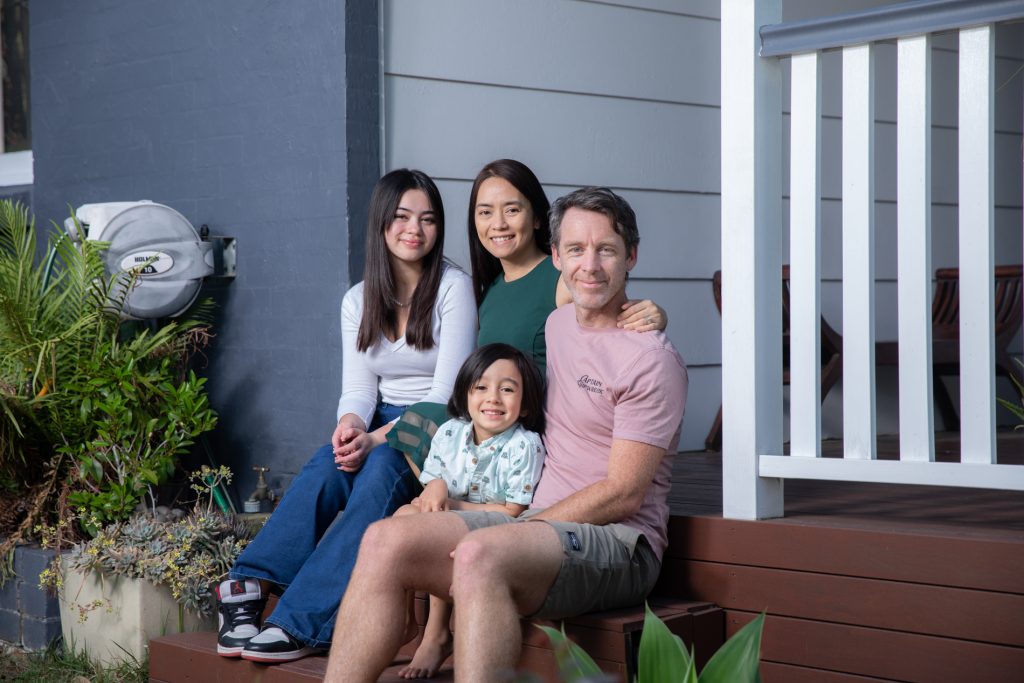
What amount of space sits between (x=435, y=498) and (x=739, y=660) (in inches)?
43.4

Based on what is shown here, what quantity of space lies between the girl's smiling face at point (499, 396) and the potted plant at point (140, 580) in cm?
116

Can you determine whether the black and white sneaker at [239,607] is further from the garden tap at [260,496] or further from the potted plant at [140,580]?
the garden tap at [260,496]

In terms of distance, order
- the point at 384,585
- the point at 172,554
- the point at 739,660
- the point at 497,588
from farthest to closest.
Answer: the point at 172,554 → the point at 384,585 → the point at 497,588 → the point at 739,660

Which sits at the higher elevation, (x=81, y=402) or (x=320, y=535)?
(x=81, y=402)

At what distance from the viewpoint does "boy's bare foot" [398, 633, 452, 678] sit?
2820mm

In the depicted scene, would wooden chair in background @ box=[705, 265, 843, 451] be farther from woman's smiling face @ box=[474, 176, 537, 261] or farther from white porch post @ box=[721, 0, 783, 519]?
white porch post @ box=[721, 0, 783, 519]

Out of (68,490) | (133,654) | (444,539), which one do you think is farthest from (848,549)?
(68,490)

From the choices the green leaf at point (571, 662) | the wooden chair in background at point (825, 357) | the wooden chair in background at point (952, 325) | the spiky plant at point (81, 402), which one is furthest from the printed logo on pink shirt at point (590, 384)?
the wooden chair in background at point (952, 325)

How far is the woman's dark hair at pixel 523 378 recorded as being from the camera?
115 inches

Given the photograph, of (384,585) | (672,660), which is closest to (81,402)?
(384,585)

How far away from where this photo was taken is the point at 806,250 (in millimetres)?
2791

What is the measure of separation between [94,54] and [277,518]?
262cm

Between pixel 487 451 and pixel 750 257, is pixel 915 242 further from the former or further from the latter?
pixel 487 451

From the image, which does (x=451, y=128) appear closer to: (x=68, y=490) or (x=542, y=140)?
(x=542, y=140)
